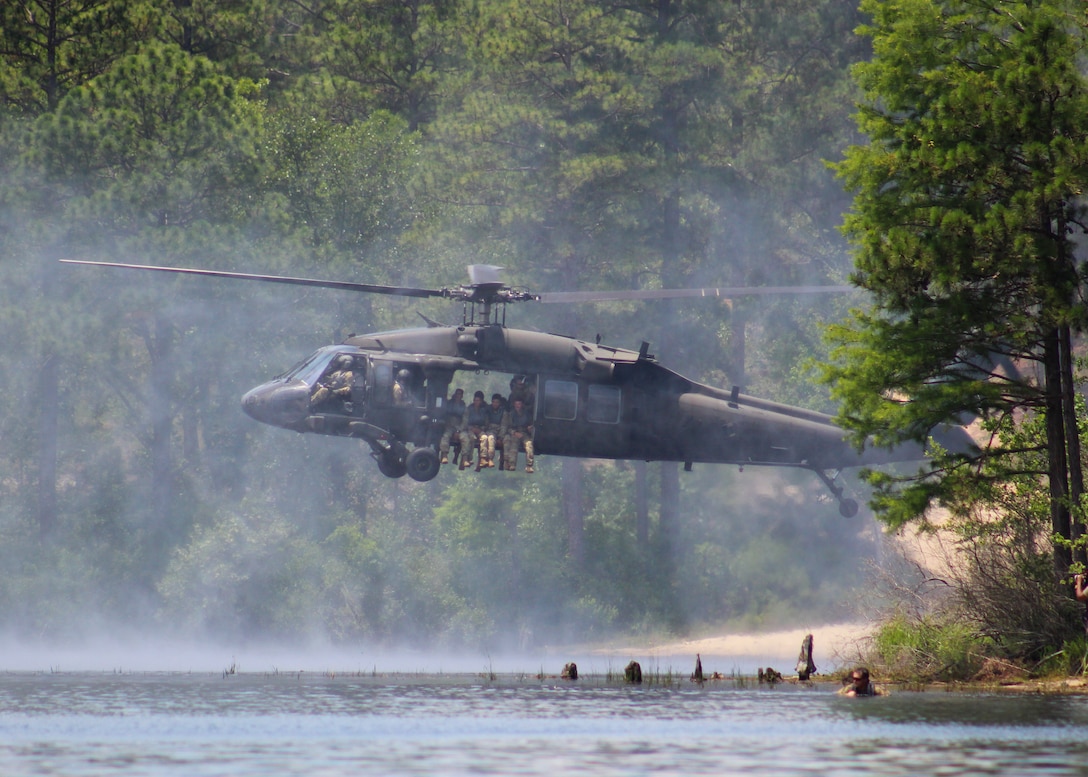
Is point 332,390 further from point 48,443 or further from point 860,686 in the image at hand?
point 48,443

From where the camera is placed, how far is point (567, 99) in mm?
50781

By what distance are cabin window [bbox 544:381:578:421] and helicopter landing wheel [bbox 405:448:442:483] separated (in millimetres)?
2181

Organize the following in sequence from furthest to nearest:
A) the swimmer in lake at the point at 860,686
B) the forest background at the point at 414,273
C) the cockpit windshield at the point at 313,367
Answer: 1. the forest background at the point at 414,273
2. the cockpit windshield at the point at 313,367
3. the swimmer in lake at the point at 860,686

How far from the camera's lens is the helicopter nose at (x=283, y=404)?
27469 mm

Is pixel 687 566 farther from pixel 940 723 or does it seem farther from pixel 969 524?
pixel 940 723

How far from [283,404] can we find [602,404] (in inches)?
221

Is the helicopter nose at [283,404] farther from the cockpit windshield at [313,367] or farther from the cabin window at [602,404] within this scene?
the cabin window at [602,404]

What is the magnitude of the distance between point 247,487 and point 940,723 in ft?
110

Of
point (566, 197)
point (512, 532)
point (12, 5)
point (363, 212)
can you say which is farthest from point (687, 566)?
point (12, 5)

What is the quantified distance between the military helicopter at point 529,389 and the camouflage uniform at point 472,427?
48 cm

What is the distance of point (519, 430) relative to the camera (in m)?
28.2

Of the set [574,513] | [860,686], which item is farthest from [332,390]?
[574,513]

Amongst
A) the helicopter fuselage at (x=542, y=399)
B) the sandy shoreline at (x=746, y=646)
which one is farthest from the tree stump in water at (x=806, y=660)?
the sandy shoreline at (x=746, y=646)

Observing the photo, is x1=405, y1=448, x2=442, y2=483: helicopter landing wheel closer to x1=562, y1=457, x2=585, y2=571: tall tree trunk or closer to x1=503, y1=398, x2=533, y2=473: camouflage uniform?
x1=503, y1=398, x2=533, y2=473: camouflage uniform
